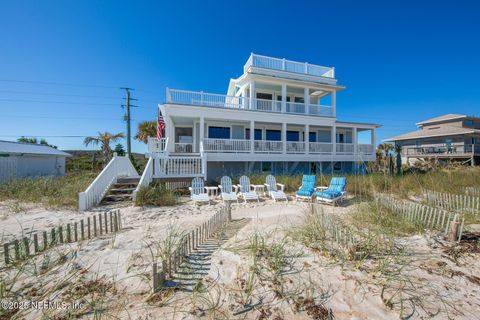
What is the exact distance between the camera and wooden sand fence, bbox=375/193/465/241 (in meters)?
4.54

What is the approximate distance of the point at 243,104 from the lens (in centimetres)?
1353

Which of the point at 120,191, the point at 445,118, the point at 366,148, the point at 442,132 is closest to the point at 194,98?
the point at 120,191

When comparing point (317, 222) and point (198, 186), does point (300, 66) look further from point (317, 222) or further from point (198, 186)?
point (317, 222)

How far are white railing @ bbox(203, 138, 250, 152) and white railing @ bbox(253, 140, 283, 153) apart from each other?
81 cm

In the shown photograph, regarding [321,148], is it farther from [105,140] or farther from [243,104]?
[105,140]

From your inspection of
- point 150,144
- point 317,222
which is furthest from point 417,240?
point 150,144

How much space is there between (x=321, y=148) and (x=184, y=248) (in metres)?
13.4

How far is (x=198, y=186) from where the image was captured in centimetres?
851

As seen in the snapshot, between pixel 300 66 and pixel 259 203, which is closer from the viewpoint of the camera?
pixel 259 203

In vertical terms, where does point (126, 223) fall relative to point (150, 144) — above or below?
below

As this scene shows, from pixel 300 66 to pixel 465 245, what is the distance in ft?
45.9

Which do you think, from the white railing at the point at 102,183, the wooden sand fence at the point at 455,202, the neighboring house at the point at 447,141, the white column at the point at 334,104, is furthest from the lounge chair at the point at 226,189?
the neighboring house at the point at 447,141

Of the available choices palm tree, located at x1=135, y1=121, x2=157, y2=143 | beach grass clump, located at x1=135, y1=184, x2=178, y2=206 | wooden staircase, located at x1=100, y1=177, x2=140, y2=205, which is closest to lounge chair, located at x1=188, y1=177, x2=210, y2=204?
beach grass clump, located at x1=135, y1=184, x2=178, y2=206

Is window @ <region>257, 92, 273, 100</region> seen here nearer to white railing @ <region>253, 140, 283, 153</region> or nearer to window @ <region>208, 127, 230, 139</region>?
window @ <region>208, 127, 230, 139</region>
